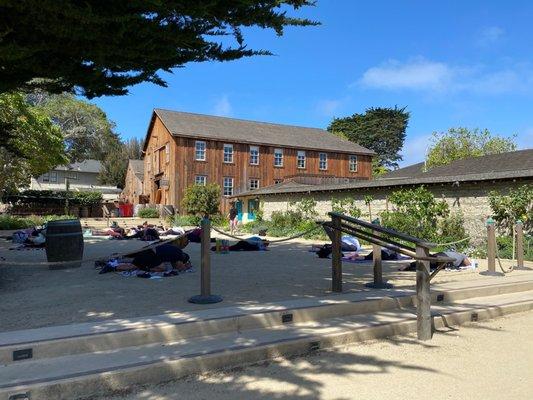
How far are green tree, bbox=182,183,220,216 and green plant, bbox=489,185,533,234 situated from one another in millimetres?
23553

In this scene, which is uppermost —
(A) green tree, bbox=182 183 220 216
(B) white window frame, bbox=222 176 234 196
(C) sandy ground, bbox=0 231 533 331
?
(B) white window frame, bbox=222 176 234 196

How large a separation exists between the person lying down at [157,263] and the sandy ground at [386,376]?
5.21 metres

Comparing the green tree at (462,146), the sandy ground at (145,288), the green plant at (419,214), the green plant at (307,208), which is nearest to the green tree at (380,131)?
the green tree at (462,146)

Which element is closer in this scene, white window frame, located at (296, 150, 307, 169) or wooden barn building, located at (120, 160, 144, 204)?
white window frame, located at (296, 150, 307, 169)

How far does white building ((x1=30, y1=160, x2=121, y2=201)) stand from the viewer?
2534 inches

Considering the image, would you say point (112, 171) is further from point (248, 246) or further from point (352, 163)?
point (248, 246)

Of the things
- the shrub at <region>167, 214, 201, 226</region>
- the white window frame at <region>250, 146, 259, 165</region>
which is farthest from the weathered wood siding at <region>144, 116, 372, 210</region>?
the shrub at <region>167, 214, 201, 226</region>

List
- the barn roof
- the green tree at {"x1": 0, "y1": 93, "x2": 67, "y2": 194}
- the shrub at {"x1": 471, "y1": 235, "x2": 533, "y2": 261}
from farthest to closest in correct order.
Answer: the barn roof → the green tree at {"x1": 0, "y1": 93, "x2": 67, "y2": 194} → the shrub at {"x1": 471, "y1": 235, "x2": 533, "y2": 261}

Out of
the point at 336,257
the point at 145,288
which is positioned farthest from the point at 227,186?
the point at 336,257

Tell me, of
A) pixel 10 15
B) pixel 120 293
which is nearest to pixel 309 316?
pixel 120 293

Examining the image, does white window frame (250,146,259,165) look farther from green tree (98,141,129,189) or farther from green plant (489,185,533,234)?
green tree (98,141,129,189)

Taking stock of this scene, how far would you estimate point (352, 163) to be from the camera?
47344 millimetres

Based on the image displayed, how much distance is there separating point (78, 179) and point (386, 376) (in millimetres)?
72235

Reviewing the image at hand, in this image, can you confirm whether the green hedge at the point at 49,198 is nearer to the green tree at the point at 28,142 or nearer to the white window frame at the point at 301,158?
the green tree at the point at 28,142
